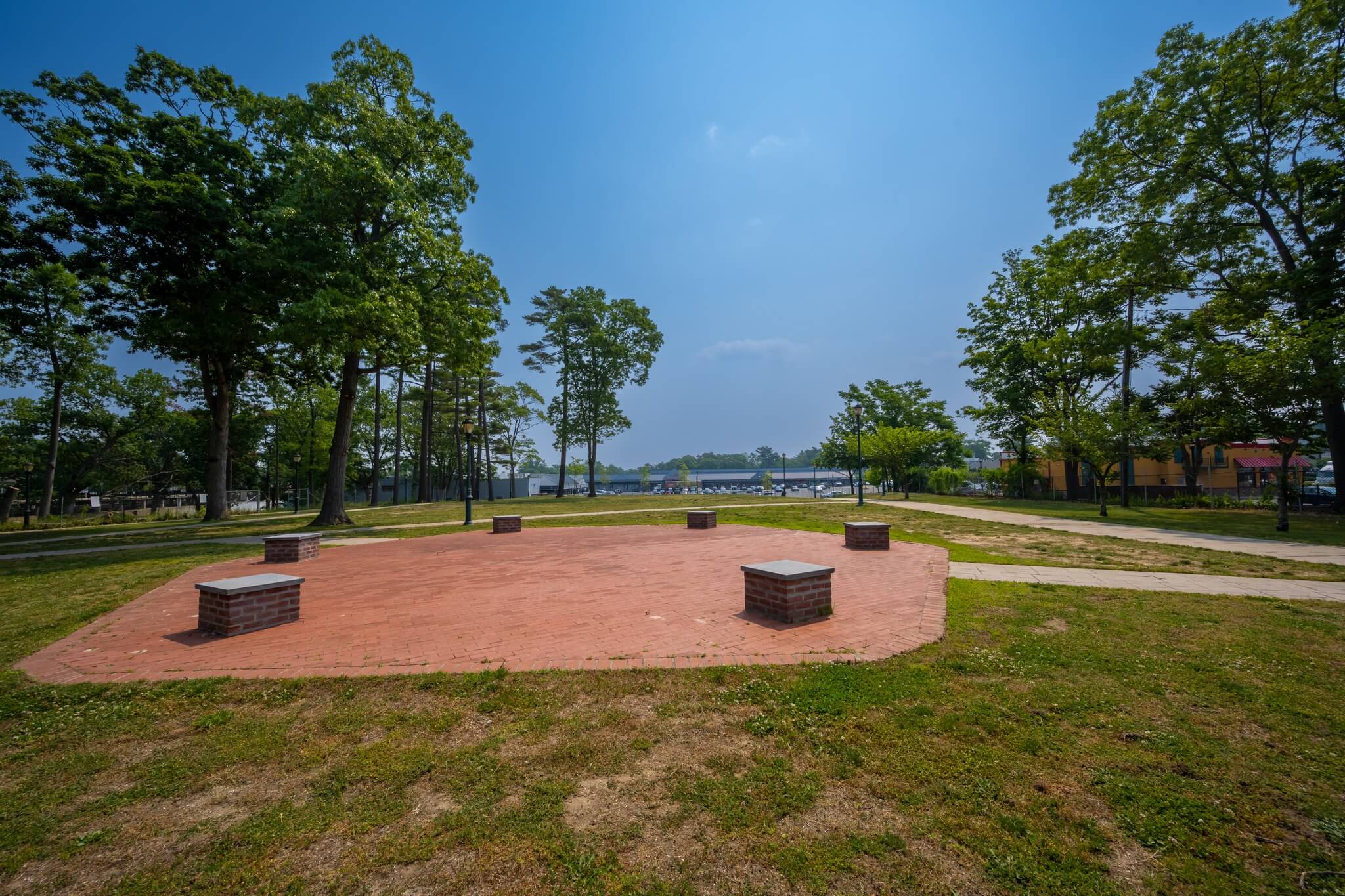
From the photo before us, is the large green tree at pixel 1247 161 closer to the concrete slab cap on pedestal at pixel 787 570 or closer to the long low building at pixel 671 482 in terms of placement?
the concrete slab cap on pedestal at pixel 787 570

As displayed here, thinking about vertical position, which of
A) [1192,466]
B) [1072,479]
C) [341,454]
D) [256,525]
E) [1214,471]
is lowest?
[256,525]

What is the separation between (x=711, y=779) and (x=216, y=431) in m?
24.7

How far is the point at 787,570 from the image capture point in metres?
5.20

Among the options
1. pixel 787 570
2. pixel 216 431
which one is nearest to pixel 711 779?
pixel 787 570

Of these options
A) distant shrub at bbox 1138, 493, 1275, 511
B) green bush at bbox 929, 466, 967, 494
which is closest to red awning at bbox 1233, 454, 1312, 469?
distant shrub at bbox 1138, 493, 1275, 511

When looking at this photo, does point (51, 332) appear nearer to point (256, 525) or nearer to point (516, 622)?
point (256, 525)

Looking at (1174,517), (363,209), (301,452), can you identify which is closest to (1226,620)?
(1174,517)

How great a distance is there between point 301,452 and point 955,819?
47877 mm

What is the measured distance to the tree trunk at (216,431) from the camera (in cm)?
1869

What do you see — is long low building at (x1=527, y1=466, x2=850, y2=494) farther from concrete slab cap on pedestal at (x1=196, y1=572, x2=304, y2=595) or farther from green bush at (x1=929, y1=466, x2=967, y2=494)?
concrete slab cap on pedestal at (x1=196, y1=572, x2=304, y2=595)

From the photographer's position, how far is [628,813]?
2303mm

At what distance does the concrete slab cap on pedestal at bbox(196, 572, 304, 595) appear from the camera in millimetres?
4883

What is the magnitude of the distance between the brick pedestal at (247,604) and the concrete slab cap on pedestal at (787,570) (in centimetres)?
492

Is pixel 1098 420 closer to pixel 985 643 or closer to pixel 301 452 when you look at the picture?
pixel 985 643
